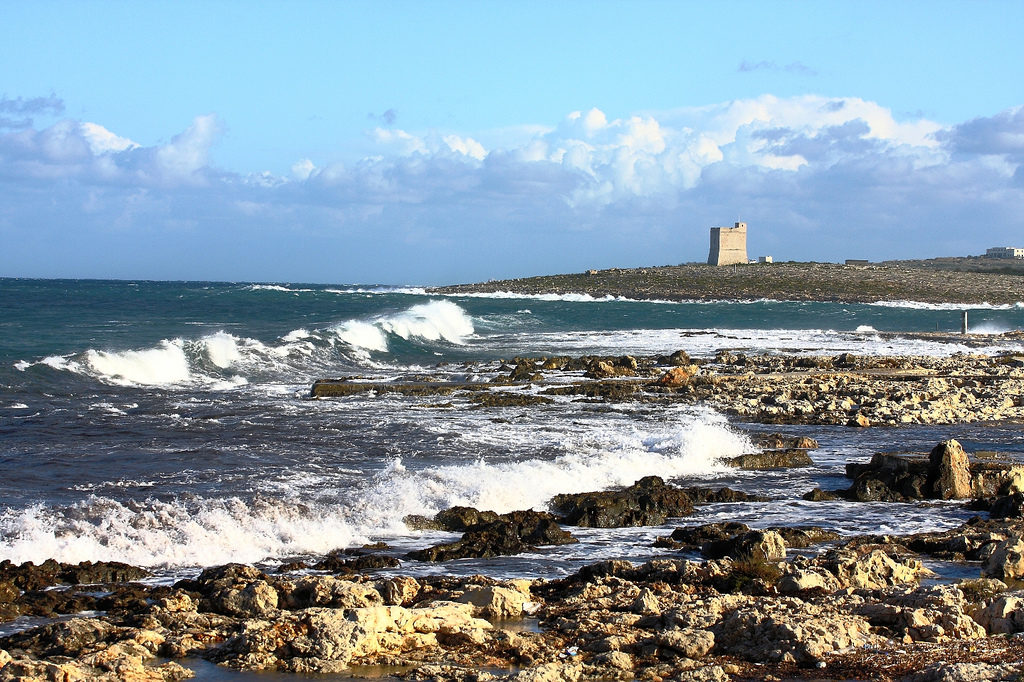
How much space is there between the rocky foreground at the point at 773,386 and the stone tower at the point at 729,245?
98230 mm

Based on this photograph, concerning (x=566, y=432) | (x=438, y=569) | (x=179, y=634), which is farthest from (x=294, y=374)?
(x=179, y=634)

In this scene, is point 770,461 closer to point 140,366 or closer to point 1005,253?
point 140,366

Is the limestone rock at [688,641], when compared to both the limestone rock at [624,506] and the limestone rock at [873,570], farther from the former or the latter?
the limestone rock at [624,506]

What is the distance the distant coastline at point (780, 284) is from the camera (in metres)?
93.2

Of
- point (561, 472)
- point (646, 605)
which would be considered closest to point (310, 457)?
point (561, 472)

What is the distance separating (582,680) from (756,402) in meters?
15.2

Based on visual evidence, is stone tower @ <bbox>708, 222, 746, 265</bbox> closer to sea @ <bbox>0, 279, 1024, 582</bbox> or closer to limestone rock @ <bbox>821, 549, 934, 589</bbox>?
sea @ <bbox>0, 279, 1024, 582</bbox>

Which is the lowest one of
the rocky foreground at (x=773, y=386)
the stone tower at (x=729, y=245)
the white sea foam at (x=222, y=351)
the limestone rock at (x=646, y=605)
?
the limestone rock at (x=646, y=605)

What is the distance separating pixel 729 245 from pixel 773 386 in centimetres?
10874

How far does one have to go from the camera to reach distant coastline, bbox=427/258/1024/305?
306ft

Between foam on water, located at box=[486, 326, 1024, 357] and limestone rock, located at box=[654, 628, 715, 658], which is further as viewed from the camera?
foam on water, located at box=[486, 326, 1024, 357]

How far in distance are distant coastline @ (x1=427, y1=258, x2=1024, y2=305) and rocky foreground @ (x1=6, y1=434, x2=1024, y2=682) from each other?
84.0 metres

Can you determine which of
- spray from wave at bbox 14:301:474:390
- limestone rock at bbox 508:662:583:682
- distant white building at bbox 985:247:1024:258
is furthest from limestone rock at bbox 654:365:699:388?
distant white building at bbox 985:247:1024:258

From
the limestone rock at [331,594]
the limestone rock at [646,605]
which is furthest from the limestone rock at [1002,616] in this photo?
the limestone rock at [331,594]
